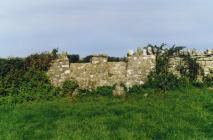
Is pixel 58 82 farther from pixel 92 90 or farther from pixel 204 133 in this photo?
pixel 204 133

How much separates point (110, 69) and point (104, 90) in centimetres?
160

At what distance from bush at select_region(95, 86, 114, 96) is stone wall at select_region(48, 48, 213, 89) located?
1.14 ft

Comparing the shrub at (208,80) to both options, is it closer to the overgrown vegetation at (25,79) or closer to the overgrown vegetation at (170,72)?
the overgrown vegetation at (170,72)

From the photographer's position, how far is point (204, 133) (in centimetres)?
2286

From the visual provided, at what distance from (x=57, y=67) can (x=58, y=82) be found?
3.24ft

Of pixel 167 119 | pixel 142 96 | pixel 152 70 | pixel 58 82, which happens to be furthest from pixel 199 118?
pixel 58 82

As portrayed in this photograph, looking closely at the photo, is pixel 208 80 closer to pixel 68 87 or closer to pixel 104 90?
pixel 104 90

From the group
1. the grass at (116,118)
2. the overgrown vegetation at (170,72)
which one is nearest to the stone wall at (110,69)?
the overgrown vegetation at (170,72)

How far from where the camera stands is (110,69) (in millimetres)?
33562

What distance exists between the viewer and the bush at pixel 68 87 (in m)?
33.2

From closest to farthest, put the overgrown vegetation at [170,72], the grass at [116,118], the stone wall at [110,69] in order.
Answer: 1. the grass at [116,118]
2. the overgrown vegetation at [170,72]
3. the stone wall at [110,69]

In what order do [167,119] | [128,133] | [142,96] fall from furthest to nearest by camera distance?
[142,96] < [167,119] < [128,133]

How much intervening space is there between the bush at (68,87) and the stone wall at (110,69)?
14.1 inches

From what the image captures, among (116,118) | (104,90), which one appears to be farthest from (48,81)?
(116,118)
